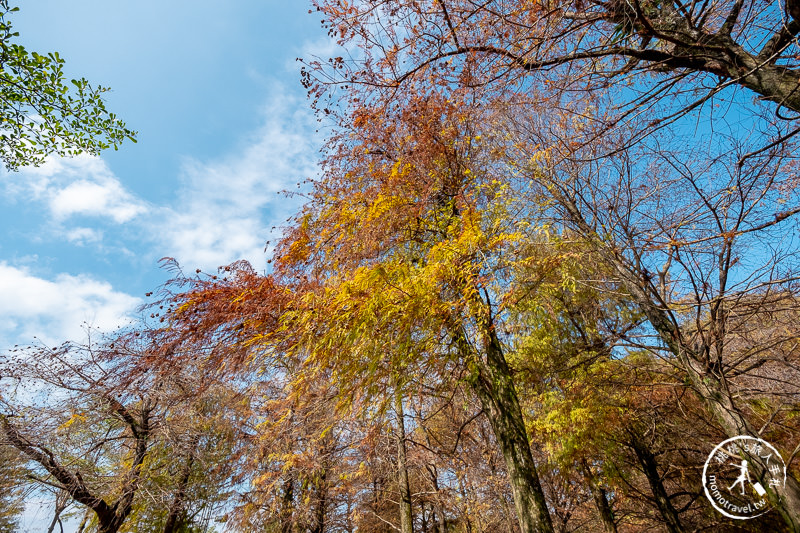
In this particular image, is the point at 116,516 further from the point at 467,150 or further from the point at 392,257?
the point at 467,150

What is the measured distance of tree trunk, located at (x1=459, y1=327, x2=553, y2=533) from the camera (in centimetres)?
427

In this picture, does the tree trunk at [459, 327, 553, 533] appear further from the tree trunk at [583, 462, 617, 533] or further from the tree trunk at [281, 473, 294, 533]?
the tree trunk at [281, 473, 294, 533]

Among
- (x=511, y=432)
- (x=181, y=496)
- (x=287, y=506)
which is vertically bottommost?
(x=511, y=432)

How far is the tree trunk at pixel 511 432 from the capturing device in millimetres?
4266

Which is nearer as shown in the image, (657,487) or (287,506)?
(657,487)

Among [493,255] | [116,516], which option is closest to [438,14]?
[493,255]

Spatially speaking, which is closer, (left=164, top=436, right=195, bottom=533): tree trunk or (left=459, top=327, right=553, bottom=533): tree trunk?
(left=459, top=327, right=553, bottom=533): tree trunk

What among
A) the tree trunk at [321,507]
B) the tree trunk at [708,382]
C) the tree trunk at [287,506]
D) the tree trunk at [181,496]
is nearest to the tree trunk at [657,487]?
the tree trunk at [708,382]

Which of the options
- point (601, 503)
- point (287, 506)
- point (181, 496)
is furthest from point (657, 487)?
point (181, 496)

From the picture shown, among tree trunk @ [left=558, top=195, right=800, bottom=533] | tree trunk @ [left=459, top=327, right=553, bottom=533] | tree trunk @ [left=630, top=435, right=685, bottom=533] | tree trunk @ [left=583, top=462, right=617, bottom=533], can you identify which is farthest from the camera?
tree trunk @ [left=583, top=462, right=617, bottom=533]

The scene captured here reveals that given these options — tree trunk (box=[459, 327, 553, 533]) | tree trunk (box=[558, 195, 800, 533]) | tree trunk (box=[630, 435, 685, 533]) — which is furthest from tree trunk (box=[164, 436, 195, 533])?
tree trunk (box=[630, 435, 685, 533])

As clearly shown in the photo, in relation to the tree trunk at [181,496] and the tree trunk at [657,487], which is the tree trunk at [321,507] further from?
the tree trunk at [657,487]

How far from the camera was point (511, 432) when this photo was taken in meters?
4.82

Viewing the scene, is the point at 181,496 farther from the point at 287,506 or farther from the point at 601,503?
the point at 601,503
